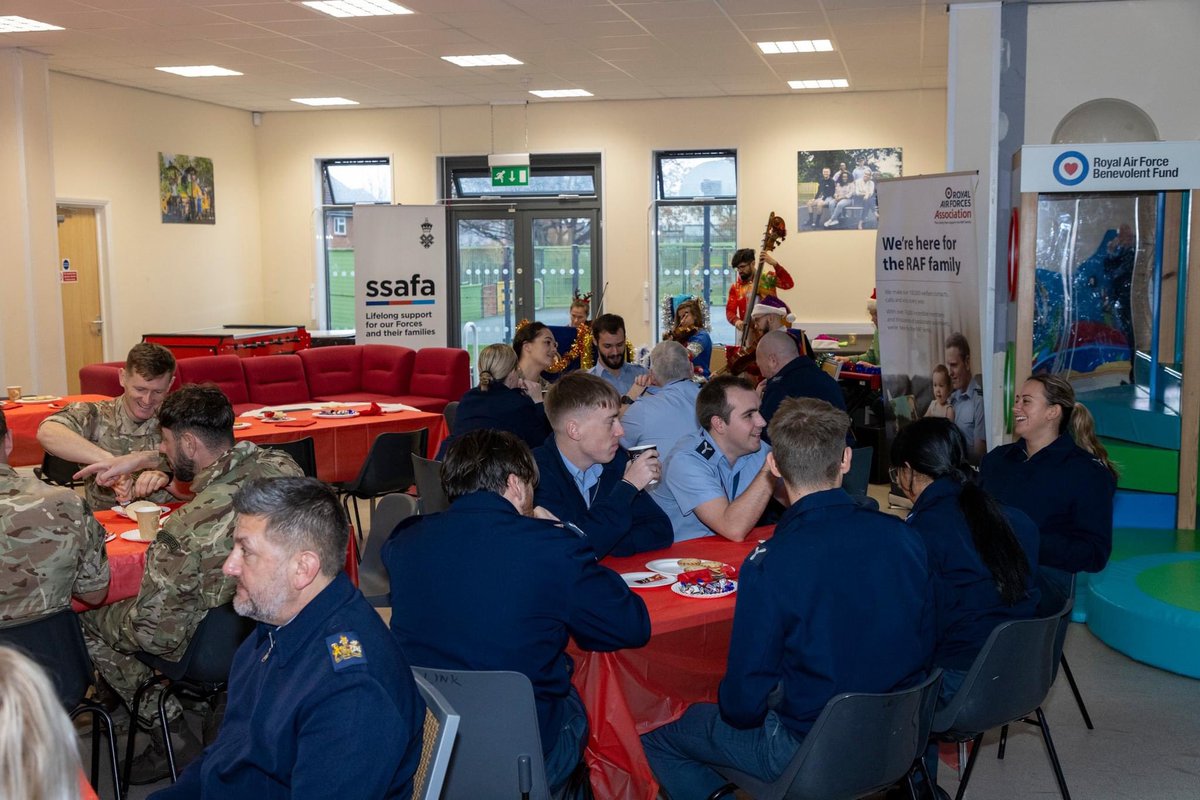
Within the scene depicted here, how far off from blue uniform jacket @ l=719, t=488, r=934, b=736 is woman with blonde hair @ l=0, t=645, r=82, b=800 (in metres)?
1.62

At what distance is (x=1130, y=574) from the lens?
5633 mm

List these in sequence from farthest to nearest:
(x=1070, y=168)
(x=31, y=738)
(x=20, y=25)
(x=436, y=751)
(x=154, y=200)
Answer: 1. (x=154, y=200)
2. (x=20, y=25)
3. (x=1070, y=168)
4. (x=436, y=751)
5. (x=31, y=738)

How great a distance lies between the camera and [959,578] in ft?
10.6

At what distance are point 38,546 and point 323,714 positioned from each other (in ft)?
5.19

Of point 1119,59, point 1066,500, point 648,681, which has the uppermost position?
point 1119,59

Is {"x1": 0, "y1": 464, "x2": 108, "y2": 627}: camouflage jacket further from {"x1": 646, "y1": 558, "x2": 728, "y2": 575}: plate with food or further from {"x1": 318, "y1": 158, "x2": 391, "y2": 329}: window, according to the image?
{"x1": 318, "y1": 158, "x2": 391, "y2": 329}: window

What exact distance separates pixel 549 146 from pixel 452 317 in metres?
2.51

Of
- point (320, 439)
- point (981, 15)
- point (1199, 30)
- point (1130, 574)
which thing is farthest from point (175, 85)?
point (1130, 574)

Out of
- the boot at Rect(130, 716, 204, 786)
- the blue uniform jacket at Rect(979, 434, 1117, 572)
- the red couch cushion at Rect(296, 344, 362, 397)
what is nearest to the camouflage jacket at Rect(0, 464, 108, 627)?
the boot at Rect(130, 716, 204, 786)

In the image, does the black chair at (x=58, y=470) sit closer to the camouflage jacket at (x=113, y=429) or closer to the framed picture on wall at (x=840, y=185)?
the camouflage jacket at (x=113, y=429)

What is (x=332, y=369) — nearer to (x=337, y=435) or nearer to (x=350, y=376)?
(x=350, y=376)

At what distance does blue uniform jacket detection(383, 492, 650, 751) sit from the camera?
267cm

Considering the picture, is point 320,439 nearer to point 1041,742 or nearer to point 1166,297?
point 1041,742

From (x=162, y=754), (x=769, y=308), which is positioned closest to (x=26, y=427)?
(x=162, y=754)
